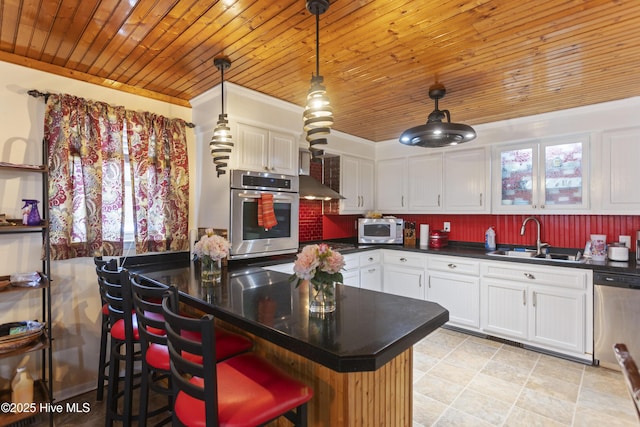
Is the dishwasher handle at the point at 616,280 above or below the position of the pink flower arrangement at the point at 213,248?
below

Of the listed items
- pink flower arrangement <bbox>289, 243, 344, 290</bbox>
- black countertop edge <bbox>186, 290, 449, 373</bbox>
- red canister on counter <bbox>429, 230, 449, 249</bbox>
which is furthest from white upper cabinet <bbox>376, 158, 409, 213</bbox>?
pink flower arrangement <bbox>289, 243, 344, 290</bbox>

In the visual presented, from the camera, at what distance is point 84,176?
2438 millimetres

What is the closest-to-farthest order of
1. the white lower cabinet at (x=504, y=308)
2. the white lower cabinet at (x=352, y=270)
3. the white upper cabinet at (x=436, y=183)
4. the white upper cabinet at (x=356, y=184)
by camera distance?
the white lower cabinet at (x=504, y=308), the white lower cabinet at (x=352, y=270), the white upper cabinet at (x=436, y=183), the white upper cabinet at (x=356, y=184)

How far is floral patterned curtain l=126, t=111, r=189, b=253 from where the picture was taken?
271 cm

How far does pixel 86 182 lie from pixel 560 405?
12.9ft

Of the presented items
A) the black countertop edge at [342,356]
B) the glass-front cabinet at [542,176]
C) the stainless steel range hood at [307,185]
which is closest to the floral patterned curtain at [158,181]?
the stainless steel range hood at [307,185]

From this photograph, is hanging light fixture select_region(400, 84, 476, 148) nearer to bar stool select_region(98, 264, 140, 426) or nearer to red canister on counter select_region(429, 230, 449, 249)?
red canister on counter select_region(429, 230, 449, 249)

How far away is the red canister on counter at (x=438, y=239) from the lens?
4.19 m

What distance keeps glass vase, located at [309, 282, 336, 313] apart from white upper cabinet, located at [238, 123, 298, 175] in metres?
1.71

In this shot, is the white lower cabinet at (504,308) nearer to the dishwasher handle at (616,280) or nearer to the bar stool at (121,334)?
the dishwasher handle at (616,280)

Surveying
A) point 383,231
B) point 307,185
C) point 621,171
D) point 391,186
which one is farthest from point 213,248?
point 621,171

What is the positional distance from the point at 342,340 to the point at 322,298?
12.6 inches

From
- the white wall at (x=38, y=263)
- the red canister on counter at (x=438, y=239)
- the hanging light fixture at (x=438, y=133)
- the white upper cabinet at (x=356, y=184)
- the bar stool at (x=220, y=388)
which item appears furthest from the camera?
the white upper cabinet at (x=356, y=184)

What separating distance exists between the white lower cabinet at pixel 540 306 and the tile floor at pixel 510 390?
0.17 meters
